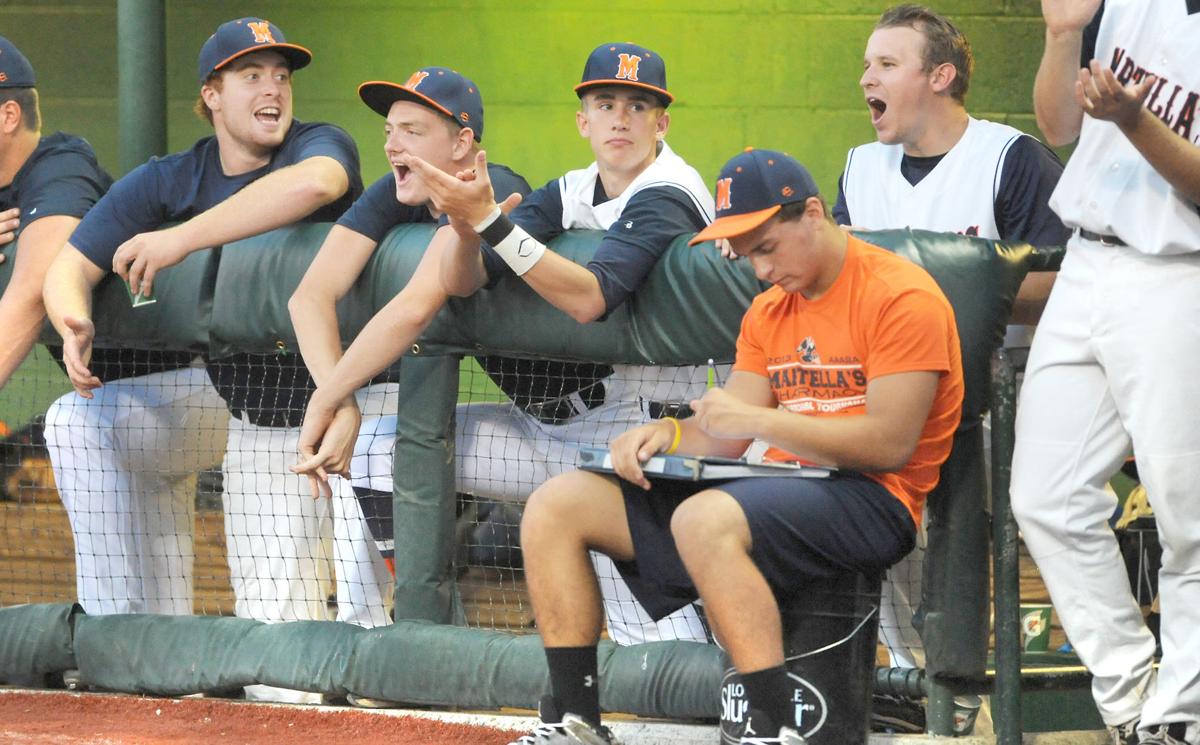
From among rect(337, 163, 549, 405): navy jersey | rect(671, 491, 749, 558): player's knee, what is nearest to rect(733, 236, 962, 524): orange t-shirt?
rect(671, 491, 749, 558): player's knee

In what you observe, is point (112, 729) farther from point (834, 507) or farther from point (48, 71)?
point (48, 71)

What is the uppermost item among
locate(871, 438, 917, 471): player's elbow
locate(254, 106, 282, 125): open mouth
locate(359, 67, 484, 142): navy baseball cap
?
locate(254, 106, 282, 125): open mouth

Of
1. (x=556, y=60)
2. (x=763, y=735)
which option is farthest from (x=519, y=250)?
(x=556, y=60)

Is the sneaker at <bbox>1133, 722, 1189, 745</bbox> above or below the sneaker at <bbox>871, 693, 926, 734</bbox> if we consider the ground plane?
above

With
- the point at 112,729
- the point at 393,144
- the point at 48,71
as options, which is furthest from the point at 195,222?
the point at 48,71

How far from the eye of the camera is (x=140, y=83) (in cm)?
505

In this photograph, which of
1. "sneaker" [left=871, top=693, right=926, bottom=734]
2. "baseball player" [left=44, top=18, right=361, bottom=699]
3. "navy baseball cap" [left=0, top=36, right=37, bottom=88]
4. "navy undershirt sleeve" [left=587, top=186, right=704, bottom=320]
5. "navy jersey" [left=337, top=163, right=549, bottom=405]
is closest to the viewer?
"navy undershirt sleeve" [left=587, top=186, right=704, bottom=320]

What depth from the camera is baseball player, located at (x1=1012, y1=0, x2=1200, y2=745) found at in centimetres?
232

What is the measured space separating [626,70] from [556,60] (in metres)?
3.11

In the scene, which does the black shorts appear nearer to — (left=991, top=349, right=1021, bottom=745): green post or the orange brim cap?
(left=991, top=349, right=1021, bottom=745): green post

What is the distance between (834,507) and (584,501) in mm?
425

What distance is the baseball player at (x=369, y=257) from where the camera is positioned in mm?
2963

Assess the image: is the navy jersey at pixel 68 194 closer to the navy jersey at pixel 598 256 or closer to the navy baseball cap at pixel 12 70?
the navy baseball cap at pixel 12 70

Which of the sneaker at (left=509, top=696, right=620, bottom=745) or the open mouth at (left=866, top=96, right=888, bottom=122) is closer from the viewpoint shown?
the sneaker at (left=509, top=696, right=620, bottom=745)
